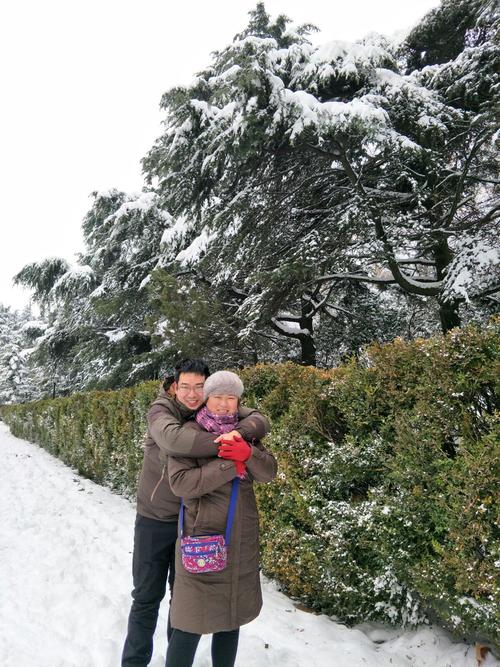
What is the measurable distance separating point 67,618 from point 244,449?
2.48 meters

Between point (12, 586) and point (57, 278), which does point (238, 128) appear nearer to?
point (12, 586)

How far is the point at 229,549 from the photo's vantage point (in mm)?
1936

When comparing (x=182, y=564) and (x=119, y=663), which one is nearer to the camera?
(x=182, y=564)

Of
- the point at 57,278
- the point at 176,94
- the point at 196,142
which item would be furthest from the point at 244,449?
the point at 57,278

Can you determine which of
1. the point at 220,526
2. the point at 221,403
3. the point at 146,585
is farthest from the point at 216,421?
the point at 146,585

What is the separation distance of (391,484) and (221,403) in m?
1.49

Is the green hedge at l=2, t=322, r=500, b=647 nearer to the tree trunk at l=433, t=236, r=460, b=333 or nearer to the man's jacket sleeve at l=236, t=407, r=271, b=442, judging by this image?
the man's jacket sleeve at l=236, t=407, r=271, b=442

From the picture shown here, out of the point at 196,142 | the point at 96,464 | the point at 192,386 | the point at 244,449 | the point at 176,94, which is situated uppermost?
the point at 176,94

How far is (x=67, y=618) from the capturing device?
3.27 m

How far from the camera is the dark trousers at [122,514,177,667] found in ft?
7.77

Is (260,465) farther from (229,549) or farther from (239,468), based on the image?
(229,549)

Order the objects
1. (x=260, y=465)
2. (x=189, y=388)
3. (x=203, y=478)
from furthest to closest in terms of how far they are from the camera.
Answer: (x=189, y=388) → (x=260, y=465) → (x=203, y=478)

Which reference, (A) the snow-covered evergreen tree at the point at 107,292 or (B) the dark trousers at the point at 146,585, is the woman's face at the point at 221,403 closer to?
(B) the dark trousers at the point at 146,585

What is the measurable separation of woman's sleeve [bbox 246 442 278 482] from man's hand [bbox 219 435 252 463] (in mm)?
62
